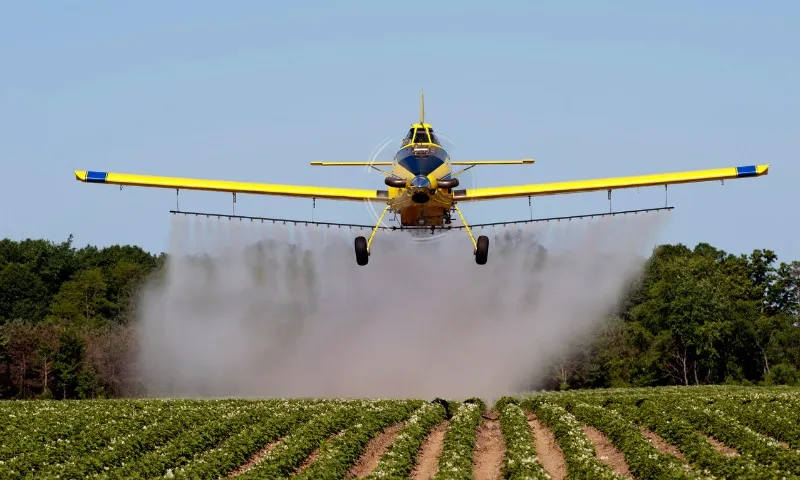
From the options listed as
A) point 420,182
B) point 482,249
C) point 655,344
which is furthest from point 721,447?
point 655,344

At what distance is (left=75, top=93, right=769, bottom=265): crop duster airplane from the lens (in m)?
41.9

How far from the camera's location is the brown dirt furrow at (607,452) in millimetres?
29031

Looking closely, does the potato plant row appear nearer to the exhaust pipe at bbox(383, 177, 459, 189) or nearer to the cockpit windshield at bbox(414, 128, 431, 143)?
the exhaust pipe at bbox(383, 177, 459, 189)

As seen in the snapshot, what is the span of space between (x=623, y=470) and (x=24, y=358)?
87211 millimetres

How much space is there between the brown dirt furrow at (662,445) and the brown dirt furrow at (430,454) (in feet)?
20.4

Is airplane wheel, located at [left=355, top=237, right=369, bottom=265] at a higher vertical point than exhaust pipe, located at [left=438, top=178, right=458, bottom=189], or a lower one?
lower

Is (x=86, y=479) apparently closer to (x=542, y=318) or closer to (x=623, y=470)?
(x=623, y=470)

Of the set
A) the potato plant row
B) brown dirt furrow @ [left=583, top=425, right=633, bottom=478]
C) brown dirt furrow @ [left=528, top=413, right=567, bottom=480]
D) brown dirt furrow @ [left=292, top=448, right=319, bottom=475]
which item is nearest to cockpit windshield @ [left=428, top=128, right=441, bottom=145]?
the potato plant row

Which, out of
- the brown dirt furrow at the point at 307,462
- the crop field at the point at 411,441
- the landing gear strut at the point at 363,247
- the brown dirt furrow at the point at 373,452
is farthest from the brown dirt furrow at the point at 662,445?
the landing gear strut at the point at 363,247

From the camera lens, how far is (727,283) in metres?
115

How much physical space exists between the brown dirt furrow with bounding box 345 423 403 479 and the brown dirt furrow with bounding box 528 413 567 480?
4.44 meters

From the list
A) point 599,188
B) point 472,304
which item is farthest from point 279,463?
point 472,304

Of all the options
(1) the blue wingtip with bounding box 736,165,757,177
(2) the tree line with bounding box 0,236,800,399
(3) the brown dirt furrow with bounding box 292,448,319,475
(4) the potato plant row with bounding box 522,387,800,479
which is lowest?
(3) the brown dirt furrow with bounding box 292,448,319,475

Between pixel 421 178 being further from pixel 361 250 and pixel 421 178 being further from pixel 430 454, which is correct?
pixel 430 454
